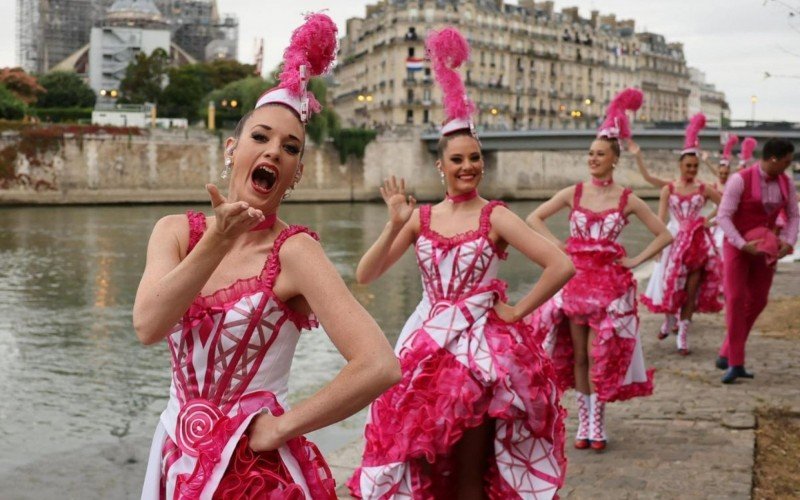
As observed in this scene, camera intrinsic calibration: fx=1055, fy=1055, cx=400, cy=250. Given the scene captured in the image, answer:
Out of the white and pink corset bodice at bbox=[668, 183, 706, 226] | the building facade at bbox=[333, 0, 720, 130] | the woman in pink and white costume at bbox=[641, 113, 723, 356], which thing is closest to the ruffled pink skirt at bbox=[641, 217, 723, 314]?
the woman in pink and white costume at bbox=[641, 113, 723, 356]

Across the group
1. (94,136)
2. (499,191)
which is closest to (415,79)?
(499,191)

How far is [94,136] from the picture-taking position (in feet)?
185

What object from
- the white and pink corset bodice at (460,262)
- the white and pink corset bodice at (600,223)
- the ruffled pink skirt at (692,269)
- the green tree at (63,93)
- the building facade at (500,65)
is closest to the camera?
the white and pink corset bodice at (460,262)

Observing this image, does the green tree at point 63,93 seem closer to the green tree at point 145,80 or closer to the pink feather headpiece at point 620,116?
the green tree at point 145,80

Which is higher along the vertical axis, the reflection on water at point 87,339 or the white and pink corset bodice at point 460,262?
the white and pink corset bodice at point 460,262

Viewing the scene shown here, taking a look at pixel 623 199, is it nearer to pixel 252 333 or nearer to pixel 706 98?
pixel 252 333

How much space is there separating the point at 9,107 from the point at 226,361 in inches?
2483

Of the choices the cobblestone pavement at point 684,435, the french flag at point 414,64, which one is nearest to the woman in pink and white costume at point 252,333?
the cobblestone pavement at point 684,435

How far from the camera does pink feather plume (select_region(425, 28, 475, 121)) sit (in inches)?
219

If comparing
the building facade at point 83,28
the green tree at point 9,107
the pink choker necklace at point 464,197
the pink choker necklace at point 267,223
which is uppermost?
the building facade at point 83,28

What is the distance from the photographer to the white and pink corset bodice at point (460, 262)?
5109 millimetres

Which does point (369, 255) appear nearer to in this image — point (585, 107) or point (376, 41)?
point (376, 41)

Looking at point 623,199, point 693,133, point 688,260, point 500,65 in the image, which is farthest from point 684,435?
point 500,65

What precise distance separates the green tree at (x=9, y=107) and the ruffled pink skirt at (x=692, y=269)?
183ft
